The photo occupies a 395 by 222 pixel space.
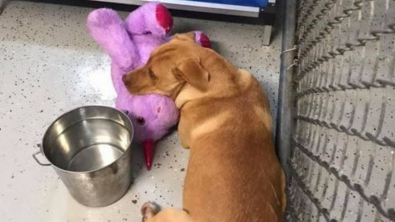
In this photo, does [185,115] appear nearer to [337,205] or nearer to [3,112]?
[337,205]

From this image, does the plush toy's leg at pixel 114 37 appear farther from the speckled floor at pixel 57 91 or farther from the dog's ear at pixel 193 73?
the dog's ear at pixel 193 73

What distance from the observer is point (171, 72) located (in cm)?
151

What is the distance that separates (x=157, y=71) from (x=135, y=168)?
40 cm

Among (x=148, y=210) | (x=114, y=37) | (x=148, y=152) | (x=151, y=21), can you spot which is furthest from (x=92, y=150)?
(x=151, y=21)

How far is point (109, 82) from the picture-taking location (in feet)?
6.59

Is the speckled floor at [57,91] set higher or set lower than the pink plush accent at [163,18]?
lower

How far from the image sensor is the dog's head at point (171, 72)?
4.79ft

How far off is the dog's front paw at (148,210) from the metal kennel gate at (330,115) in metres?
0.43

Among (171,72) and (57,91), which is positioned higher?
(171,72)

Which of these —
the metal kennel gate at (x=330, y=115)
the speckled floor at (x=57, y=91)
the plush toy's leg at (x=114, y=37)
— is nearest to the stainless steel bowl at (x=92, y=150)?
the speckled floor at (x=57, y=91)

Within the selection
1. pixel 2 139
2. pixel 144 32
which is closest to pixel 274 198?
pixel 144 32

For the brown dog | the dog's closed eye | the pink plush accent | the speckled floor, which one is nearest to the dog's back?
the brown dog

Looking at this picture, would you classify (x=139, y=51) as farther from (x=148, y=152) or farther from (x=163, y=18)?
(x=148, y=152)

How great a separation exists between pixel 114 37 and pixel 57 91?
1.19ft
